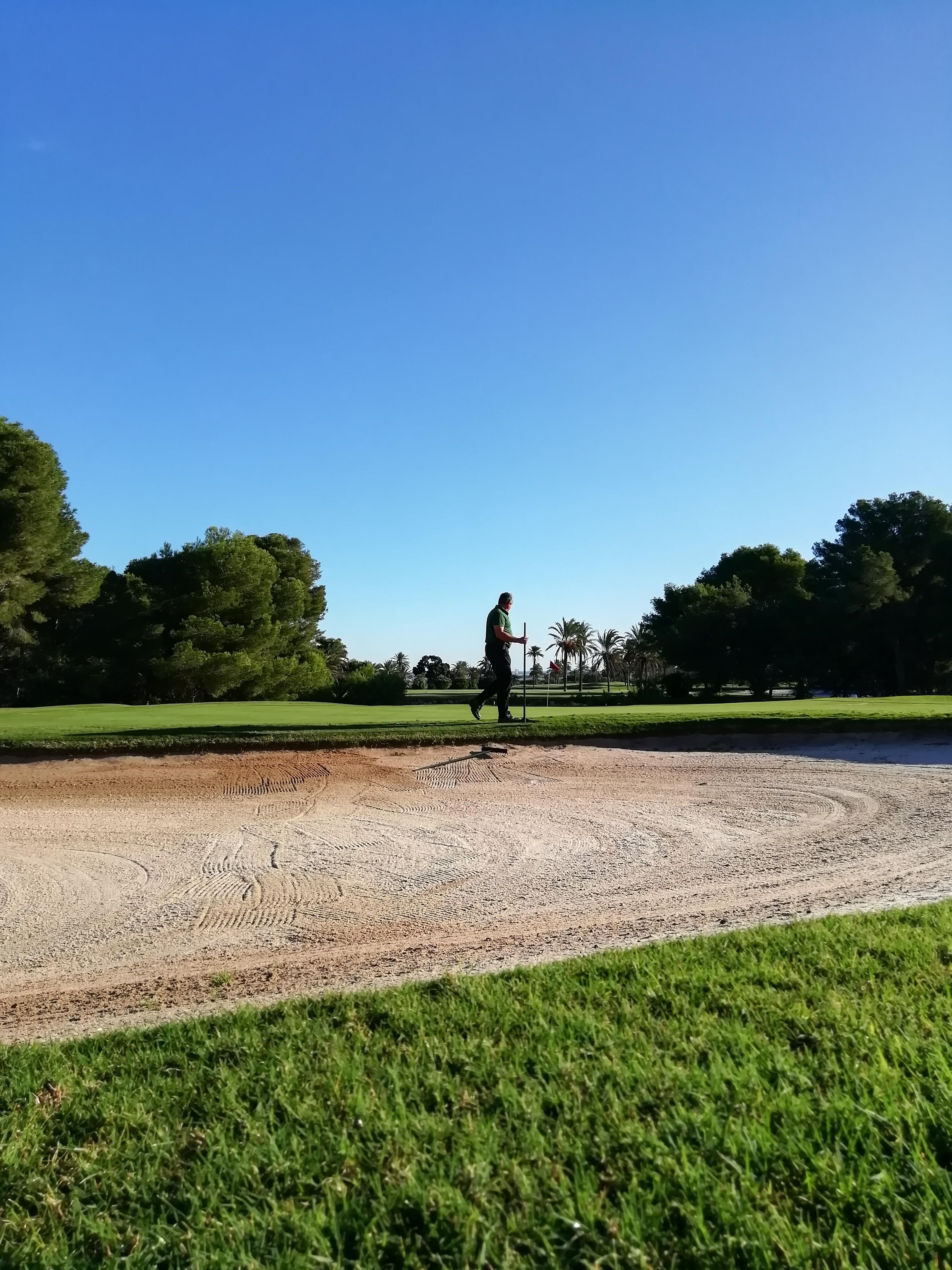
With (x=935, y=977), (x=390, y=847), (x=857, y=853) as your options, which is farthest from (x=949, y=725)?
(x=935, y=977)

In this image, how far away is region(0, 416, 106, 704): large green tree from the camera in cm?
4359

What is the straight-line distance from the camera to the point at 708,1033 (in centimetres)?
316

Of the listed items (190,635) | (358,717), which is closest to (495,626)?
(358,717)

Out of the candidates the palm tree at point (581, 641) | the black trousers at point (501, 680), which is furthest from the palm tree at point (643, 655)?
the black trousers at point (501, 680)

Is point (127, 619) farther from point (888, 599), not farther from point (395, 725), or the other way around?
point (888, 599)

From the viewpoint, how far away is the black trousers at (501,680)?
549 inches

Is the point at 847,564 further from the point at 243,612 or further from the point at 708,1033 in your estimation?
the point at 708,1033

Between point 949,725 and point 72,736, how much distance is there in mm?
13761

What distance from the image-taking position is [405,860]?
7699 mm

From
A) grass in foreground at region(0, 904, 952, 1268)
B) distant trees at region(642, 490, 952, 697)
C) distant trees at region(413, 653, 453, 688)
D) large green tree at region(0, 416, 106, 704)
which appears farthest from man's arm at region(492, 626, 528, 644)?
distant trees at region(413, 653, 453, 688)

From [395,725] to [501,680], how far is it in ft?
6.53

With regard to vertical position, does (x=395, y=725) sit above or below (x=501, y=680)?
below

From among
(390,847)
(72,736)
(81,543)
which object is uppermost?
(81,543)

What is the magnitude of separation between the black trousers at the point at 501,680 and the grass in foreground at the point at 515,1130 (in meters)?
10.1
